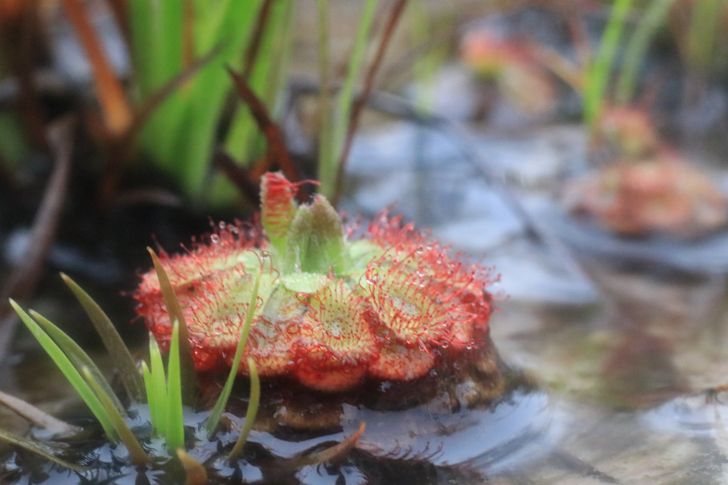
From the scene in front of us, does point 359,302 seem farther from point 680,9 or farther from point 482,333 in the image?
point 680,9

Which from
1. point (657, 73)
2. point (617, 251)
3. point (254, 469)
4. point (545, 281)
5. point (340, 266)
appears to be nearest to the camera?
point (254, 469)

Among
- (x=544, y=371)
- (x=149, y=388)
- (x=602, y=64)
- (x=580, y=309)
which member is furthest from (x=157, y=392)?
(x=602, y=64)

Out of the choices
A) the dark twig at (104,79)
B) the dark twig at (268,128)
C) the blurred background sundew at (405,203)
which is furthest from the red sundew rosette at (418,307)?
the dark twig at (104,79)

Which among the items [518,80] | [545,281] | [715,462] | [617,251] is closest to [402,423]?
[715,462]

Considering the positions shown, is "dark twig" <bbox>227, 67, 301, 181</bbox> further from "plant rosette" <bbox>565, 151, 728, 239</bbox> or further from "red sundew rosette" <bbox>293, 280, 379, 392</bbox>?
"plant rosette" <bbox>565, 151, 728, 239</bbox>

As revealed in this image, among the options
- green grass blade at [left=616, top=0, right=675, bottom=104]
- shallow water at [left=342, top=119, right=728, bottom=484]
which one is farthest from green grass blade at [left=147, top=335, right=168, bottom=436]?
green grass blade at [left=616, top=0, right=675, bottom=104]
